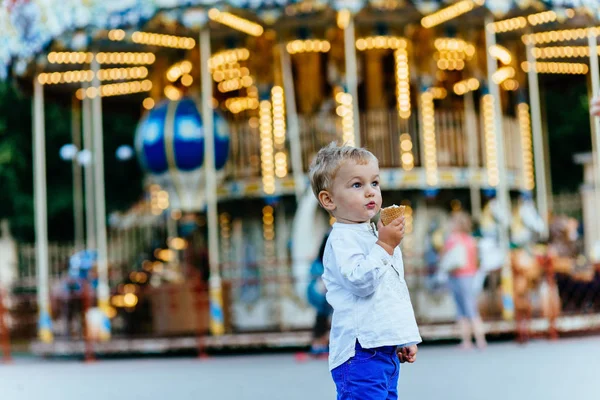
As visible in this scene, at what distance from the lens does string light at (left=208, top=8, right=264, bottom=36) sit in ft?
47.8

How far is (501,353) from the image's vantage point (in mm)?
12578

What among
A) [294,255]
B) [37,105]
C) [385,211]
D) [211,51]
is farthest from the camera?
[211,51]

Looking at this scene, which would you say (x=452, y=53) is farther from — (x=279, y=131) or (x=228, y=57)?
(x=228, y=57)

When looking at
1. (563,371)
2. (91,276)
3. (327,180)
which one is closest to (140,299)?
(91,276)

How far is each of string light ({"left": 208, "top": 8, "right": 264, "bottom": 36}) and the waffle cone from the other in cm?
1057

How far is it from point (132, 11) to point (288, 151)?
3826mm

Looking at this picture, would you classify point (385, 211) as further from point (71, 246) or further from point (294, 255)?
point (71, 246)

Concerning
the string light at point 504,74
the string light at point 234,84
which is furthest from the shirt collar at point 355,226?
the string light at point 504,74

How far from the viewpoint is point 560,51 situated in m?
18.0

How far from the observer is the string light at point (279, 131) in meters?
16.7

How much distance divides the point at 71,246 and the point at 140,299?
10555 millimetres

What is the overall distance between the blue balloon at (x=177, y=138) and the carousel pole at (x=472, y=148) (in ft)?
13.4

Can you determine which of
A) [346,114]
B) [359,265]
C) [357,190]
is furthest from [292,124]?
[359,265]

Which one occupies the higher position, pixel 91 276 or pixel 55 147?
pixel 55 147
